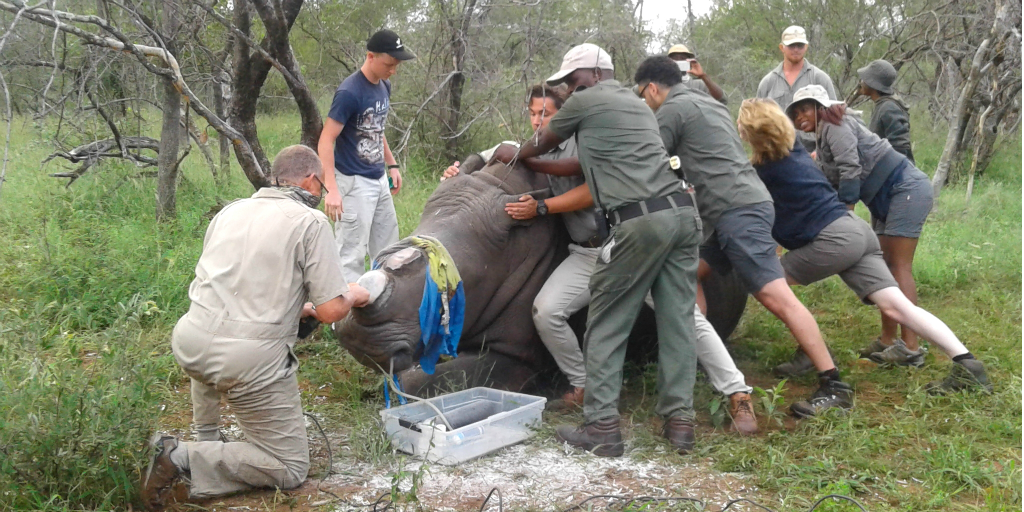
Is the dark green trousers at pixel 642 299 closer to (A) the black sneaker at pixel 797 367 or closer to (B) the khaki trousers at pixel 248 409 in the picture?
(B) the khaki trousers at pixel 248 409

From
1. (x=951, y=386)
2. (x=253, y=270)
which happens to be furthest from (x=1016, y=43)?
(x=253, y=270)

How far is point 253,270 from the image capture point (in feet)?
12.9

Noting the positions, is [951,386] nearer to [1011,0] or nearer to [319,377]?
[319,377]

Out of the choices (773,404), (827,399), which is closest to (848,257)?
(827,399)

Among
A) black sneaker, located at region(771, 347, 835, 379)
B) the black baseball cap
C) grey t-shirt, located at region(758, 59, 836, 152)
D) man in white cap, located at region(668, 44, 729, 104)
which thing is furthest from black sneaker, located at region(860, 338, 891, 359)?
the black baseball cap

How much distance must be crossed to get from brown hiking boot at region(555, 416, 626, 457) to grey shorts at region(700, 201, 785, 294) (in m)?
1.26

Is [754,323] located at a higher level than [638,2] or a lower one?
lower

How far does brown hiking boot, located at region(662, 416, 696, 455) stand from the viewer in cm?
466

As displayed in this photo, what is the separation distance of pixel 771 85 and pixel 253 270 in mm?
5084

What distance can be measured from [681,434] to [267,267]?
2.30m

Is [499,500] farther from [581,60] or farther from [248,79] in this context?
[248,79]

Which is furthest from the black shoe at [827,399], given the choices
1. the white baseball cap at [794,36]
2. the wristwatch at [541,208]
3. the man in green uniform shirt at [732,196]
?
the white baseball cap at [794,36]

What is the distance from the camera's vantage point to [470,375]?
5.33 meters

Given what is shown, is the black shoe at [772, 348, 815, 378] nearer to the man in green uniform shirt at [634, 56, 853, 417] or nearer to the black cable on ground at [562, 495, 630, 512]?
the man in green uniform shirt at [634, 56, 853, 417]
